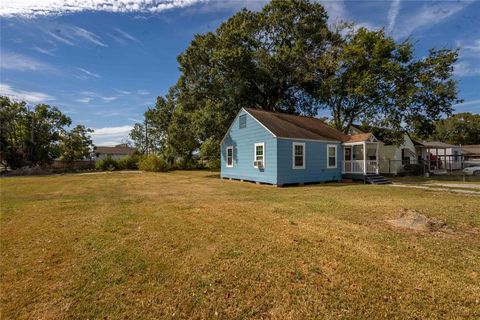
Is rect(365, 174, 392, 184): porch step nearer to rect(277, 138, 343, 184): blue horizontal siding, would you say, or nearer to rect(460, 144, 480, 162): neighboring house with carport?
rect(277, 138, 343, 184): blue horizontal siding

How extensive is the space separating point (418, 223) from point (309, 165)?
9959mm

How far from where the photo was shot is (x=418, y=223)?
5.73 m

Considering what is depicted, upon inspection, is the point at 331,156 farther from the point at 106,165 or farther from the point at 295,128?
the point at 106,165

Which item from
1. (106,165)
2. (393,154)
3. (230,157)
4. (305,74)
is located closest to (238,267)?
(230,157)

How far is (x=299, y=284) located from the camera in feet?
10.8

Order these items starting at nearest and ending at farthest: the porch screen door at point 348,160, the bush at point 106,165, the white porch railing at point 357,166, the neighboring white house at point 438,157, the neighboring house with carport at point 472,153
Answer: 1. the white porch railing at point 357,166
2. the porch screen door at point 348,160
3. the neighboring white house at point 438,157
4. the bush at point 106,165
5. the neighboring house with carport at point 472,153

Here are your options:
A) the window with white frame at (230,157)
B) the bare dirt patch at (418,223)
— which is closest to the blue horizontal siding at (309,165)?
the window with white frame at (230,157)

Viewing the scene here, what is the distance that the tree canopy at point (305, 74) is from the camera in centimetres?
1978

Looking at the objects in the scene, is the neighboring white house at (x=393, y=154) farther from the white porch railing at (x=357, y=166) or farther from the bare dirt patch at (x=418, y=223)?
the bare dirt patch at (x=418, y=223)

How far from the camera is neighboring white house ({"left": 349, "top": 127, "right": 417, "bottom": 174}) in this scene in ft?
78.5

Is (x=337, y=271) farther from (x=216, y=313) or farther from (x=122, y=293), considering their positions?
(x=122, y=293)

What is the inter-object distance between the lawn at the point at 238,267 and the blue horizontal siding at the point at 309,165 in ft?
25.3

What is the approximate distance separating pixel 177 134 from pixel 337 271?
25633 mm

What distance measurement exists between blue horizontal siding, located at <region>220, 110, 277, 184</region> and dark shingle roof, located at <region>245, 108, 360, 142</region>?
17.8 inches
